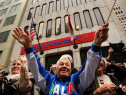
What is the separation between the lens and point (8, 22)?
13.0m

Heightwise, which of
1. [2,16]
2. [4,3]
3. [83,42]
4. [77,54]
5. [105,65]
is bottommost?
[77,54]

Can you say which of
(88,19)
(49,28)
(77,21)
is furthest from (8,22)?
(88,19)

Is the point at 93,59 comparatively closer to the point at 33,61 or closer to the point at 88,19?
the point at 33,61

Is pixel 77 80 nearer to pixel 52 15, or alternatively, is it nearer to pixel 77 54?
pixel 77 54

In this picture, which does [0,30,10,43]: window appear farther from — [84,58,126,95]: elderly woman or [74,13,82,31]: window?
[84,58,126,95]: elderly woman

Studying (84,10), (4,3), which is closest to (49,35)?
(84,10)

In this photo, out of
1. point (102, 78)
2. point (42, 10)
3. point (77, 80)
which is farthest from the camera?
point (42, 10)

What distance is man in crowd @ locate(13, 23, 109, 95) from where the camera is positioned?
1.64m

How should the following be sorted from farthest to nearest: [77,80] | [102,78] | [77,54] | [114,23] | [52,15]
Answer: [52,15] < [114,23] < [77,54] < [102,78] < [77,80]

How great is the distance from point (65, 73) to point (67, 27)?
7.80 metres

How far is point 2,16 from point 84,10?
13.8 metres

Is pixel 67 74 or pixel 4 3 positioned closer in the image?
pixel 67 74

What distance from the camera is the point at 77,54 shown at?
7.34 metres

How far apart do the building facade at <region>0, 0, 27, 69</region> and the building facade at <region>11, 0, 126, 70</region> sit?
1260 millimetres
